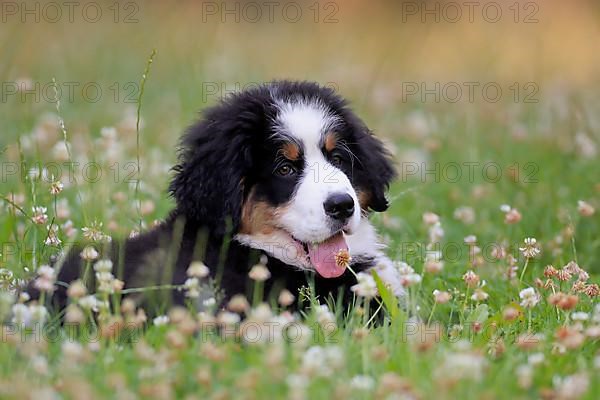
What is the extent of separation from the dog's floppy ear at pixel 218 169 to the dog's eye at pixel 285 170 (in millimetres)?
126

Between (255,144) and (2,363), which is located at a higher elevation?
(255,144)

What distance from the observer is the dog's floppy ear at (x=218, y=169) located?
4078mm

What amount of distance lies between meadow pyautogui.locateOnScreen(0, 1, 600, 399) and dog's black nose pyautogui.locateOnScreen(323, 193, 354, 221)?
0.34 m

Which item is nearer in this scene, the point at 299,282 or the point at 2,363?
the point at 2,363

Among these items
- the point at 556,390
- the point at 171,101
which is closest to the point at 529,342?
the point at 556,390

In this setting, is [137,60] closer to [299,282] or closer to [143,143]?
[143,143]

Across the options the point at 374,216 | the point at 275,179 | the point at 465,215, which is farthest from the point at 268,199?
the point at 465,215

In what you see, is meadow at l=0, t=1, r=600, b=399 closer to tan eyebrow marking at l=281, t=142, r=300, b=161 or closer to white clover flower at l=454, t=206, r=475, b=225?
white clover flower at l=454, t=206, r=475, b=225

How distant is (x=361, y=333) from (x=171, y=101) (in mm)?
5676

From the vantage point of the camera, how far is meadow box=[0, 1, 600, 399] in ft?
9.57

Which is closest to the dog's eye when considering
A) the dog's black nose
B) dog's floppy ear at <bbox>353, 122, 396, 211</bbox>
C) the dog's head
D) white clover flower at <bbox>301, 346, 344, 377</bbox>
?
the dog's head

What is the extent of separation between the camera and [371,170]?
448cm

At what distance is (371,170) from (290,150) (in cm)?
49

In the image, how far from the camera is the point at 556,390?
2891 mm
